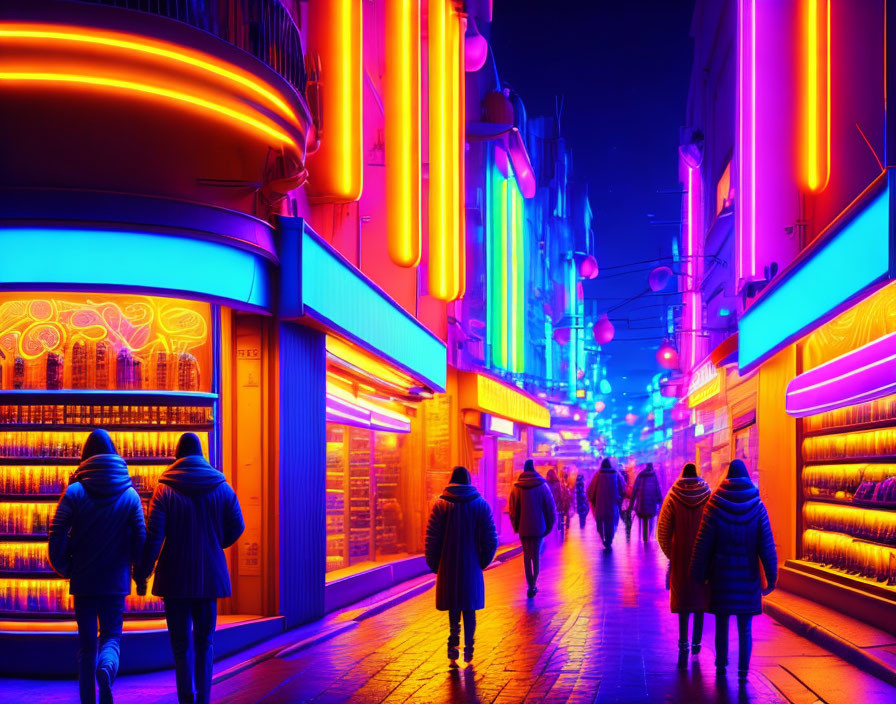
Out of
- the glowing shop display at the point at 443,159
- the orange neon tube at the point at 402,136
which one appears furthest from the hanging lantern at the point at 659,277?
the orange neon tube at the point at 402,136

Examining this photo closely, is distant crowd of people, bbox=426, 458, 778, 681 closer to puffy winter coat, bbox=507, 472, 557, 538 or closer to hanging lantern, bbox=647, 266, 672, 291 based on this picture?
puffy winter coat, bbox=507, 472, 557, 538

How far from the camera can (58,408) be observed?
1062cm

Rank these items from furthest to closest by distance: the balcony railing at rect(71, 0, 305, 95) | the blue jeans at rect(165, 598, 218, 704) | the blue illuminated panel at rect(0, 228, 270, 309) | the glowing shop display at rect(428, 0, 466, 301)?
1. the glowing shop display at rect(428, 0, 466, 301)
2. the balcony railing at rect(71, 0, 305, 95)
3. the blue illuminated panel at rect(0, 228, 270, 309)
4. the blue jeans at rect(165, 598, 218, 704)

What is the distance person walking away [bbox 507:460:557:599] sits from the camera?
16.3 metres

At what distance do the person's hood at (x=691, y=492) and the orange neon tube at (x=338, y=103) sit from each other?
584 centimetres

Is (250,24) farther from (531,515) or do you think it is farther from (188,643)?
(531,515)

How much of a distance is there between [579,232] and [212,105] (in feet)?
236

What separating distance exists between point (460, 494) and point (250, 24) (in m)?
5.27

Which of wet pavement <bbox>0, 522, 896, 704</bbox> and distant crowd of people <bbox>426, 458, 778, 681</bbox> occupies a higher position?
distant crowd of people <bbox>426, 458, 778, 681</bbox>

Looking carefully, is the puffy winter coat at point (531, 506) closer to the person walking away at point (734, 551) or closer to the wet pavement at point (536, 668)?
the wet pavement at point (536, 668)

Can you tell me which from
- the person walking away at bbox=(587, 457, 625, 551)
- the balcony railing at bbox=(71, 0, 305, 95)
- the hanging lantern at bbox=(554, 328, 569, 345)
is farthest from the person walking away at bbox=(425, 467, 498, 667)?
the hanging lantern at bbox=(554, 328, 569, 345)

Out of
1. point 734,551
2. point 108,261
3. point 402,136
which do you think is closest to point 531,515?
point 402,136

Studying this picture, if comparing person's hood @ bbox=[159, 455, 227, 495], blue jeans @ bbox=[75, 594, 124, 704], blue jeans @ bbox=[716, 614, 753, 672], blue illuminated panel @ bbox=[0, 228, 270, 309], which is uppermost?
blue illuminated panel @ bbox=[0, 228, 270, 309]

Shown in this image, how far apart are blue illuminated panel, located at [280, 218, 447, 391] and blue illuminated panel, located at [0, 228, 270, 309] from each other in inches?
56.6
